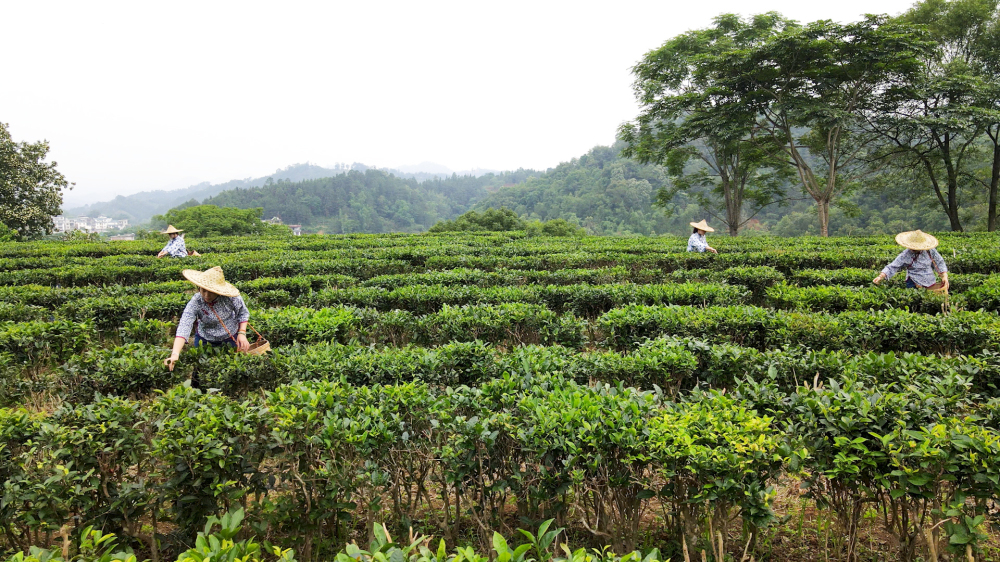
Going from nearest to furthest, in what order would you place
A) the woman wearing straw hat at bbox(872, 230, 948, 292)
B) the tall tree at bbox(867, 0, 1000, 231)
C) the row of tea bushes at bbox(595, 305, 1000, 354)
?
the row of tea bushes at bbox(595, 305, 1000, 354) < the woman wearing straw hat at bbox(872, 230, 948, 292) < the tall tree at bbox(867, 0, 1000, 231)

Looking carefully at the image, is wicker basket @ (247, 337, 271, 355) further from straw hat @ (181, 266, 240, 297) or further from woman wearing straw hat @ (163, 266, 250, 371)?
straw hat @ (181, 266, 240, 297)

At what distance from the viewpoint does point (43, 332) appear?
5.20 meters

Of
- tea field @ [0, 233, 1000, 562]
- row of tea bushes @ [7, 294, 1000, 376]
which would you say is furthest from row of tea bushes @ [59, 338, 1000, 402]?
row of tea bushes @ [7, 294, 1000, 376]

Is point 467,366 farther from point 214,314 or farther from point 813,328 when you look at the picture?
point 813,328

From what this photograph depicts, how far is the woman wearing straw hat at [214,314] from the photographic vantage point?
4184mm

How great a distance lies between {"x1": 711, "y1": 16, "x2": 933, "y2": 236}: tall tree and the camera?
1512 cm

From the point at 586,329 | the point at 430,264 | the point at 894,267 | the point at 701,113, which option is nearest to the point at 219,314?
the point at 586,329

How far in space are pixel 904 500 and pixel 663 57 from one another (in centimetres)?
2323

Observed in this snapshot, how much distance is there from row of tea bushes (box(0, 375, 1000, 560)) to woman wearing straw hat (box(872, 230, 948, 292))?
181 inches

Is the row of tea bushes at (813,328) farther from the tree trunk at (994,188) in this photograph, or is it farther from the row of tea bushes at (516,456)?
the tree trunk at (994,188)

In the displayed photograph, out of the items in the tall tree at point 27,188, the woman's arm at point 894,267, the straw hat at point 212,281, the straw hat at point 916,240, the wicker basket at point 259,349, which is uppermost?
the tall tree at point 27,188

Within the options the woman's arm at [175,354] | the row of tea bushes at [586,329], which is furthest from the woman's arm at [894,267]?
the woman's arm at [175,354]

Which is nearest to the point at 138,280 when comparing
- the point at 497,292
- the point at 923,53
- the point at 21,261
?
the point at 21,261

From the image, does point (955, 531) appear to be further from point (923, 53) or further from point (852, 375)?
point (923, 53)
